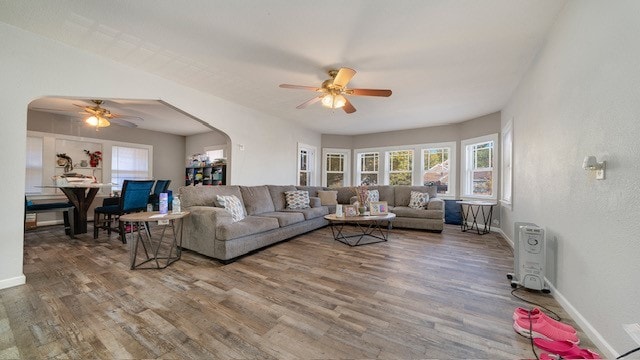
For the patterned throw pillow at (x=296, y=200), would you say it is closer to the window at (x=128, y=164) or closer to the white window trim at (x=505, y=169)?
the white window trim at (x=505, y=169)

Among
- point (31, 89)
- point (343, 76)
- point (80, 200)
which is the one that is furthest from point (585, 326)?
point (80, 200)

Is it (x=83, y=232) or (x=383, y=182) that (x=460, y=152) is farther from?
(x=83, y=232)

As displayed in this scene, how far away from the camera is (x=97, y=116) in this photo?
4.03 m

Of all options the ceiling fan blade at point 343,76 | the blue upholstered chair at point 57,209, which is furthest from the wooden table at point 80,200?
the ceiling fan blade at point 343,76

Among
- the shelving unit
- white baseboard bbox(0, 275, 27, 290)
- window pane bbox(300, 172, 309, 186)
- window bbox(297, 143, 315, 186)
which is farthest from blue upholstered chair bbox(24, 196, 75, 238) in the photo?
window pane bbox(300, 172, 309, 186)

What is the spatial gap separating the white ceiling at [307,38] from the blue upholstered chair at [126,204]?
6.61ft

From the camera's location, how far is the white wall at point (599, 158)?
4.07ft

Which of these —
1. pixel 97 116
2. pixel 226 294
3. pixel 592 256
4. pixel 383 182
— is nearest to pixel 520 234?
pixel 592 256

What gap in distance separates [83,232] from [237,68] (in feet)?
14.0

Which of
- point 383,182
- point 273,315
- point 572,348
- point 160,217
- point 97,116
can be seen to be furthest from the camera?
point 383,182

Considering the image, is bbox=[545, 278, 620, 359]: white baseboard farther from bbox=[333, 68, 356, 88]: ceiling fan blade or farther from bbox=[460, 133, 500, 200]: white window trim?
bbox=[460, 133, 500, 200]: white window trim

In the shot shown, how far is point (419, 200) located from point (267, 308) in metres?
4.31

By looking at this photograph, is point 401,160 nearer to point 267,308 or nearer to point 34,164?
point 267,308

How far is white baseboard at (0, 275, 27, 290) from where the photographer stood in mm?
2135
